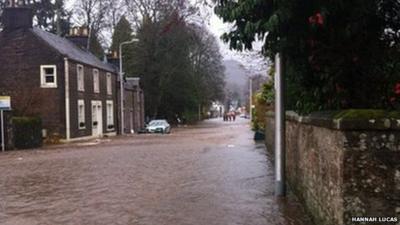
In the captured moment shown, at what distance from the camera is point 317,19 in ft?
25.4

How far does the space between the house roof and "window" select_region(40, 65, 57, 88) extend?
Result: 137 cm

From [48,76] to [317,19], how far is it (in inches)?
1476

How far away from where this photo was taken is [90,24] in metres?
71.8

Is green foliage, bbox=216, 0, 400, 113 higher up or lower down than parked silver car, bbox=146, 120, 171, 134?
higher up

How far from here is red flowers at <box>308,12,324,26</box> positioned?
769 centimetres

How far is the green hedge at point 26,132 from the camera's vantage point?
3522 cm

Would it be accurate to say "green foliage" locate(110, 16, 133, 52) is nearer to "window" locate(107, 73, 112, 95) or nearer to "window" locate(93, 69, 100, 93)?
"window" locate(107, 73, 112, 95)

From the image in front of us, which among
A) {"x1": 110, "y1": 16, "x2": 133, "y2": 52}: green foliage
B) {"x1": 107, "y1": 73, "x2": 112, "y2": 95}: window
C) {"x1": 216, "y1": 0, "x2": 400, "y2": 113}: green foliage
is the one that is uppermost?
{"x1": 110, "y1": 16, "x2": 133, "y2": 52}: green foliage

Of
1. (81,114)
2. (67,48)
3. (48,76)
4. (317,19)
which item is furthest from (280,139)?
(67,48)

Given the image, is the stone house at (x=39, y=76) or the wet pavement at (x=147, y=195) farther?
the stone house at (x=39, y=76)

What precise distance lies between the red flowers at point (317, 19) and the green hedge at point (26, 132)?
29.4 m

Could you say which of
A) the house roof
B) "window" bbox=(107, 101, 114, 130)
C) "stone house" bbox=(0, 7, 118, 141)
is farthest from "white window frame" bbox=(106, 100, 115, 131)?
"stone house" bbox=(0, 7, 118, 141)

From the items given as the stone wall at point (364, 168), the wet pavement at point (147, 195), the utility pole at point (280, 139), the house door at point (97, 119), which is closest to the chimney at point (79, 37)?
the house door at point (97, 119)

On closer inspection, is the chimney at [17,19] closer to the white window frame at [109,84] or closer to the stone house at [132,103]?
the white window frame at [109,84]
